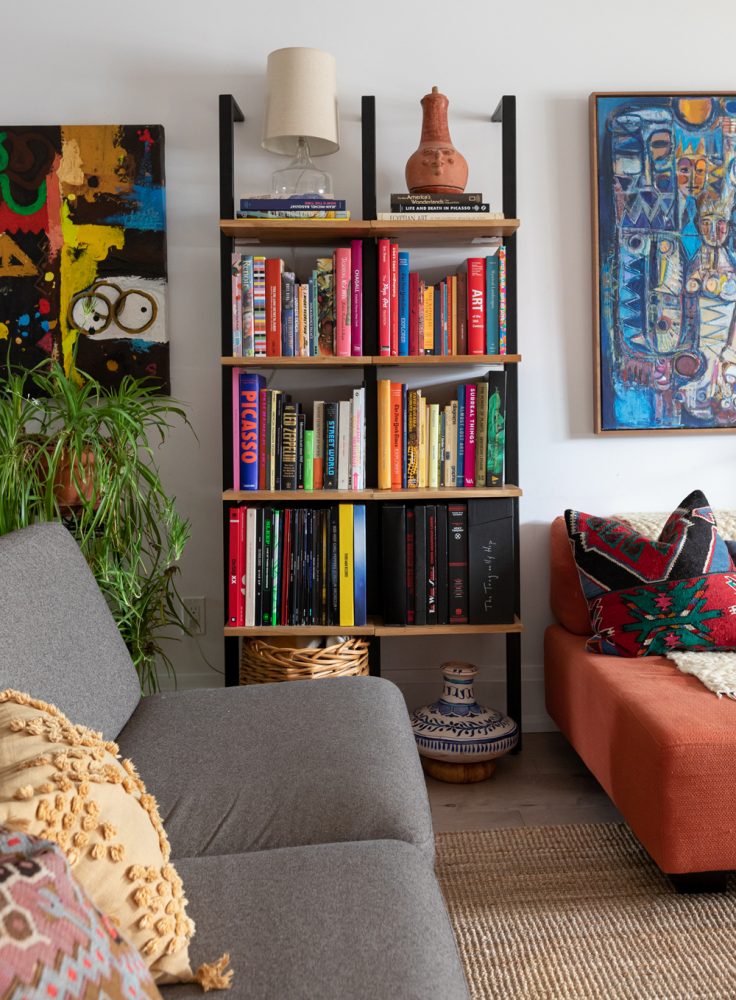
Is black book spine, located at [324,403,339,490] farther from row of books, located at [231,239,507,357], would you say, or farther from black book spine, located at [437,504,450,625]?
black book spine, located at [437,504,450,625]

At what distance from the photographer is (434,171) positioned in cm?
264

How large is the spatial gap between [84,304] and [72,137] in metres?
0.49

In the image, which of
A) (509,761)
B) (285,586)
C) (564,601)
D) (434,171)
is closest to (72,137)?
(434,171)

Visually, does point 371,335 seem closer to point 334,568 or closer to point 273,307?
point 273,307

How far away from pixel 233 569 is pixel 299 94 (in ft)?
4.36

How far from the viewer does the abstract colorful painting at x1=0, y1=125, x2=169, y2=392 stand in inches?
109

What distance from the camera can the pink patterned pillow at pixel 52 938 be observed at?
2.43ft

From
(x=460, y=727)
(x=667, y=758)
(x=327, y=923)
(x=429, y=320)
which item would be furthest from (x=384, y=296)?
(x=327, y=923)

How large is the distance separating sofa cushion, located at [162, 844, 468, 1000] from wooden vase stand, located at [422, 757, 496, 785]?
1.19m

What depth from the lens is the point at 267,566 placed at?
8.76ft

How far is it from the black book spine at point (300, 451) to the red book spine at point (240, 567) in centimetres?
17

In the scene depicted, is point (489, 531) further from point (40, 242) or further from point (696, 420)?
point (40, 242)

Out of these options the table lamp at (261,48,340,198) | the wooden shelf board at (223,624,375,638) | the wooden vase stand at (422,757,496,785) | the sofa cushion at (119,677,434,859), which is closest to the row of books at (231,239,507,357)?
the table lamp at (261,48,340,198)

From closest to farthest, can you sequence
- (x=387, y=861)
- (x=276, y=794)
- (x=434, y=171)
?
(x=387, y=861) < (x=276, y=794) < (x=434, y=171)
